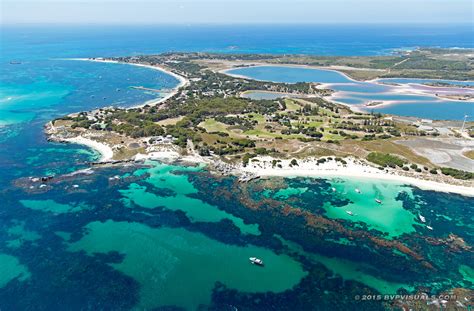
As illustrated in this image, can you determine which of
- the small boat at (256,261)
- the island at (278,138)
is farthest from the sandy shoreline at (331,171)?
the small boat at (256,261)

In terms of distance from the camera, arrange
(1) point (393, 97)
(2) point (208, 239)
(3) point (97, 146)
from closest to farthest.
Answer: (2) point (208, 239)
(3) point (97, 146)
(1) point (393, 97)

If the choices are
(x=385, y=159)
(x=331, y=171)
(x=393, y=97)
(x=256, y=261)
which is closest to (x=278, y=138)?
(x=331, y=171)

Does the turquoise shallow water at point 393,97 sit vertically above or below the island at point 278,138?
above

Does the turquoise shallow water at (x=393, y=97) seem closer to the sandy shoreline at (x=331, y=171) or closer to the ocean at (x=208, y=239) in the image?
the sandy shoreline at (x=331, y=171)

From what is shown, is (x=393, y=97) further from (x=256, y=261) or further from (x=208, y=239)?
(x=256, y=261)

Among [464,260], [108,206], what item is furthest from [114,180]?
[464,260]

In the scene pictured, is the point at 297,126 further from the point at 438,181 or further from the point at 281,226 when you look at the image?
the point at 281,226
